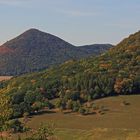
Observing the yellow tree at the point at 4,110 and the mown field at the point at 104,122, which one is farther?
the mown field at the point at 104,122

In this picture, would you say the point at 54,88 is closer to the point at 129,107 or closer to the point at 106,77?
the point at 106,77

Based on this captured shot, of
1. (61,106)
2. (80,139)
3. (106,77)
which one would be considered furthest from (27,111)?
(80,139)

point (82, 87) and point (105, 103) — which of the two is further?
point (82, 87)

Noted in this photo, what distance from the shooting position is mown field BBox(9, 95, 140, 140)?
384 ft

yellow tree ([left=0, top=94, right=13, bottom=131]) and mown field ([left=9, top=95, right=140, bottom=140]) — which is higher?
yellow tree ([left=0, top=94, right=13, bottom=131])

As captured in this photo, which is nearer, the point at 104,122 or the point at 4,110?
the point at 4,110

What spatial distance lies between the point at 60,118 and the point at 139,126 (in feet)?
98.1

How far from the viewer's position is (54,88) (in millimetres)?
199250

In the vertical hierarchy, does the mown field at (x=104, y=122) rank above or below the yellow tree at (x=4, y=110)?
below

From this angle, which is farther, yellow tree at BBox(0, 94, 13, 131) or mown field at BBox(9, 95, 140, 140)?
mown field at BBox(9, 95, 140, 140)

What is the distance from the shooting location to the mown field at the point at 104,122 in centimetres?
11706

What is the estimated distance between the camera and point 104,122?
148m

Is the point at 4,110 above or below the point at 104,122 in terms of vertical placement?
above

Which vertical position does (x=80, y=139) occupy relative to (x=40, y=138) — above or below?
below
